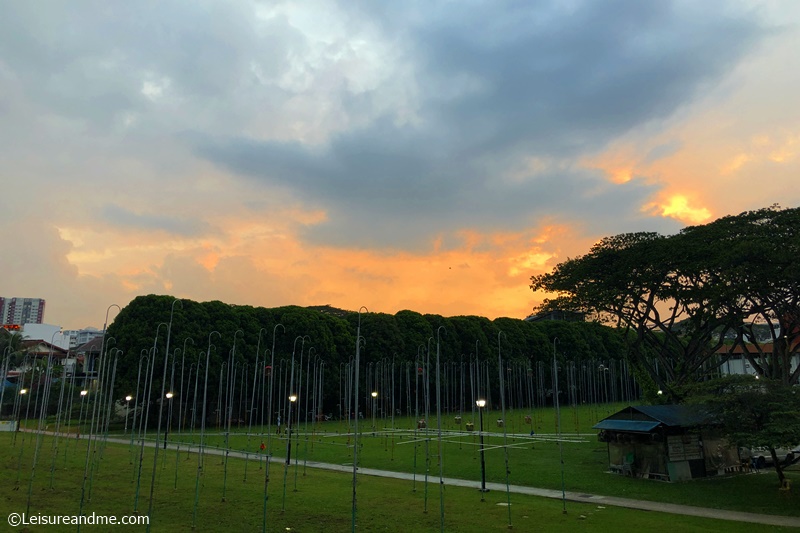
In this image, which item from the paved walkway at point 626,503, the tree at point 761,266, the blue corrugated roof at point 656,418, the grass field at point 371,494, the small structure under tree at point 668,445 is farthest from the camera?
the tree at point 761,266

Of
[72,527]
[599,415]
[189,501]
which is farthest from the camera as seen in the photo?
[599,415]

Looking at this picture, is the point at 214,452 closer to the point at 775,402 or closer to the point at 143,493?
the point at 143,493

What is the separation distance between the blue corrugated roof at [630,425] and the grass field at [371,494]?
9.18ft

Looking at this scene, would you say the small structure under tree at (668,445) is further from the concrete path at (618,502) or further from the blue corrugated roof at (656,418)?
the concrete path at (618,502)

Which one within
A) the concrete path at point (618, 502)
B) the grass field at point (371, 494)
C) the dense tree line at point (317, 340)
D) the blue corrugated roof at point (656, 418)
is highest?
the dense tree line at point (317, 340)

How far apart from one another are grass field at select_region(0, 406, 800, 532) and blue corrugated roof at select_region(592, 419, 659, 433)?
2799 millimetres

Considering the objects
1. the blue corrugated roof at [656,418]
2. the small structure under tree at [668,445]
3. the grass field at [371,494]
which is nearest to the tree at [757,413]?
the blue corrugated roof at [656,418]

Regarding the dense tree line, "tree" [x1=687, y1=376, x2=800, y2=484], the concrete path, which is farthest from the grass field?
the dense tree line

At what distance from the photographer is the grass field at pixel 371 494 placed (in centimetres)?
2003

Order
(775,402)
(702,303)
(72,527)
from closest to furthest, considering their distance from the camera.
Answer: (72,527)
(775,402)
(702,303)

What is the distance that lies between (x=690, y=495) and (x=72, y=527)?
2722cm

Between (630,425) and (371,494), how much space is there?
52.1 ft

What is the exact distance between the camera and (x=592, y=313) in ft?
148

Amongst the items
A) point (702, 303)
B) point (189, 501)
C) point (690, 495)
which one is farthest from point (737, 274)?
point (189, 501)
